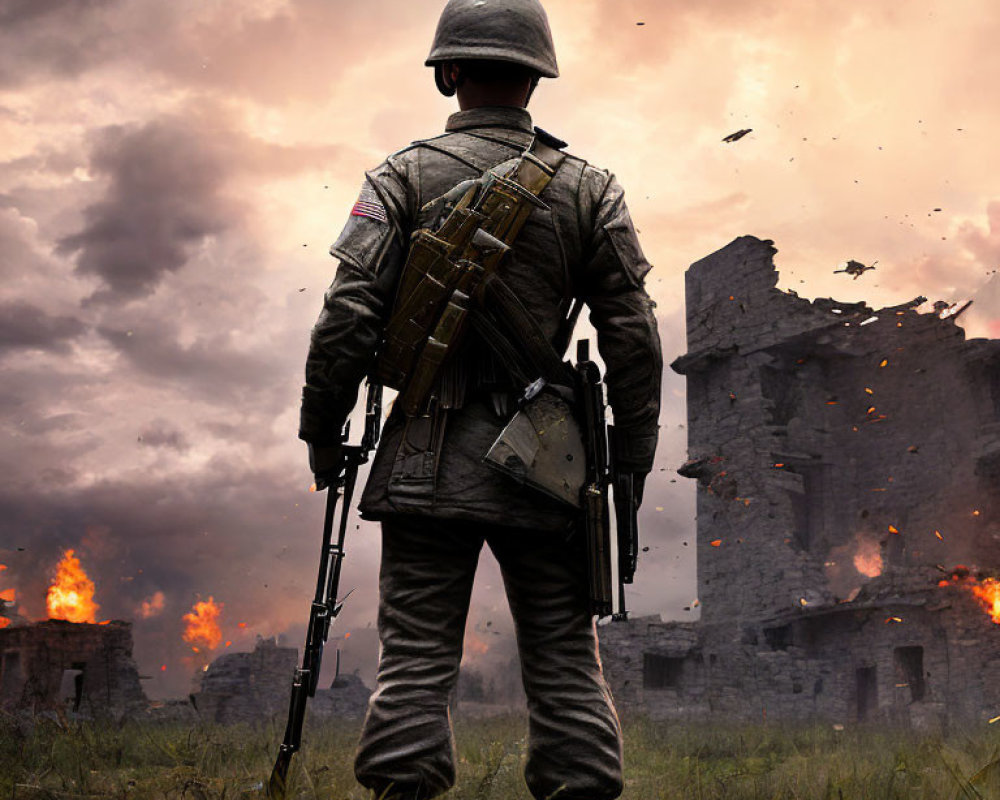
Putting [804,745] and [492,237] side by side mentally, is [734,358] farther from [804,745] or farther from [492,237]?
[492,237]

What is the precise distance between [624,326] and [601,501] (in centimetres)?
56

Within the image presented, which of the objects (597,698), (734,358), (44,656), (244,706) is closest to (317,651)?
(597,698)

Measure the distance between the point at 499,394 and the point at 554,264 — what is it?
0.45 metres

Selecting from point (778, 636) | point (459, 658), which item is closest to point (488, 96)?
point (459, 658)

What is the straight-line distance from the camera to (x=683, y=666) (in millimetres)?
20578

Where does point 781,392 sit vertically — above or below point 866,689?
above

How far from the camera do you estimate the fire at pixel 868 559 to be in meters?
22.0

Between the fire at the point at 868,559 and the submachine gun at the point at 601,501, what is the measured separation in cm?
2103

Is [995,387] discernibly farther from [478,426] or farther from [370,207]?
[370,207]

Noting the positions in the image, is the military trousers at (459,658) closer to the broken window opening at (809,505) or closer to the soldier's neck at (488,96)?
the soldier's neck at (488,96)

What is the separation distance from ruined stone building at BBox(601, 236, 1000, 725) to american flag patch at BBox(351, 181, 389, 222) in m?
16.6

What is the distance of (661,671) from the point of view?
20766mm

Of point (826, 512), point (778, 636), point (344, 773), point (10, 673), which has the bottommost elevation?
point (10, 673)

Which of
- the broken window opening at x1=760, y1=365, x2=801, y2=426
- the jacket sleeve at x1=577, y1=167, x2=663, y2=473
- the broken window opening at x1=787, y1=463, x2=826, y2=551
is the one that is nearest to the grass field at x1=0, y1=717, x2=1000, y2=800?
the jacket sleeve at x1=577, y1=167, x2=663, y2=473
